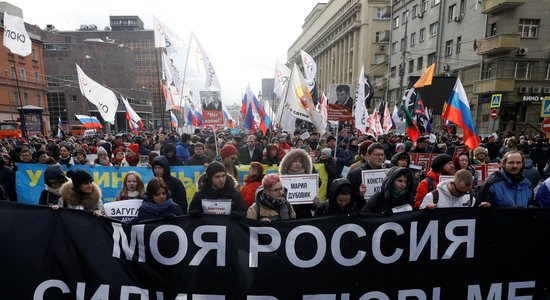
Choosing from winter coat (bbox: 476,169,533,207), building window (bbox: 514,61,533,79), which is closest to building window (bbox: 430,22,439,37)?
building window (bbox: 514,61,533,79)

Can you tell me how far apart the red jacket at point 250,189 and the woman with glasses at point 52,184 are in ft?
7.44

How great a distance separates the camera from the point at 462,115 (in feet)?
22.4

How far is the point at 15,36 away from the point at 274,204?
12123 mm

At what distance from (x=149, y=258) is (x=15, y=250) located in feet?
3.58

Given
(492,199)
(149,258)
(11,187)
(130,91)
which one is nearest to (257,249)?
(149,258)

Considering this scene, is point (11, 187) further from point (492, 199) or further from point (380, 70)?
point (380, 70)

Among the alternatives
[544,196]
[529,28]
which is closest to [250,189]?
[544,196]

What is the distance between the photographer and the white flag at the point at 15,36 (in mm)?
10109

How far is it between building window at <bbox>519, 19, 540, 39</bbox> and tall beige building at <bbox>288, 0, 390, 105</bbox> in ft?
68.8

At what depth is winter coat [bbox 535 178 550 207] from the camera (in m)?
3.55

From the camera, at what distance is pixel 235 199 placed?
354cm

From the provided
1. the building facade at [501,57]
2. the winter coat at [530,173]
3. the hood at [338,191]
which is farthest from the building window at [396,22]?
the hood at [338,191]

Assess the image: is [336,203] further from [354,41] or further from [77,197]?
[354,41]

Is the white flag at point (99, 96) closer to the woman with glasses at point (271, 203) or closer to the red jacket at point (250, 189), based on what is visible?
the red jacket at point (250, 189)
